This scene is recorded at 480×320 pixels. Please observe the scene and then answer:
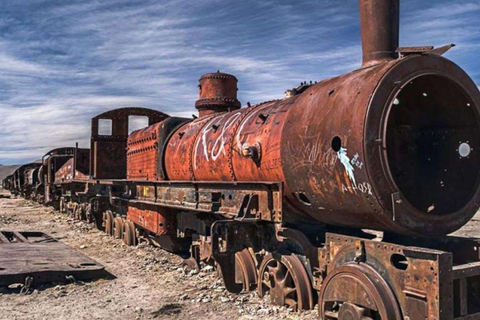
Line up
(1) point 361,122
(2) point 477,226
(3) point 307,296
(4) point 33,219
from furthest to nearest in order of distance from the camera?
(4) point 33,219 < (2) point 477,226 < (3) point 307,296 < (1) point 361,122

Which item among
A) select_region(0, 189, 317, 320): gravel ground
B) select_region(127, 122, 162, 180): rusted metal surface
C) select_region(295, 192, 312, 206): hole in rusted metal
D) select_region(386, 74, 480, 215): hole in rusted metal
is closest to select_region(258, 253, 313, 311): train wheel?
select_region(0, 189, 317, 320): gravel ground

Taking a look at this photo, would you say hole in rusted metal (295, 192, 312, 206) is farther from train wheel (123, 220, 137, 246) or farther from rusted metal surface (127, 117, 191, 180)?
train wheel (123, 220, 137, 246)

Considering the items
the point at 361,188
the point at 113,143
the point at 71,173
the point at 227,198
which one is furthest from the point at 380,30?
the point at 71,173

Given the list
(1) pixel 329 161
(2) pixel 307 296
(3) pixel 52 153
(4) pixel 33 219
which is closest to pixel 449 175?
(1) pixel 329 161

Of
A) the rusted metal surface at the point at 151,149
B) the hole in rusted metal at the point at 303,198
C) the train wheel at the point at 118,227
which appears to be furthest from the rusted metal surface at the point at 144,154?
the hole in rusted metal at the point at 303,198

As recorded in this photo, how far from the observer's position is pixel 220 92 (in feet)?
34.1

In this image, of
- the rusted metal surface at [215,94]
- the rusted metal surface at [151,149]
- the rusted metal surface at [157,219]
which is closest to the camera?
the rusted metal surface at [157,219]

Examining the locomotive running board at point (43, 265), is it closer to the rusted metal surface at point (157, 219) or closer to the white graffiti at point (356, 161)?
the rusted metal surface at point (157, 219)

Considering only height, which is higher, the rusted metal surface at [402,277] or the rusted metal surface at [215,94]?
the rusted metal surface at [215,94]

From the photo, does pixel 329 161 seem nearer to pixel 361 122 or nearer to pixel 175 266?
pixel 361 122

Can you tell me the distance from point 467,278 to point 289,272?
6.90 feet

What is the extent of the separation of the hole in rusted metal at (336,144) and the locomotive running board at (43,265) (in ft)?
17.9

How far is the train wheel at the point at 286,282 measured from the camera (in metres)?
5.58

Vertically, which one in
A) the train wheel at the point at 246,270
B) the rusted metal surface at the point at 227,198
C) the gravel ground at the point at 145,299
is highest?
the rusted metal surface at the point at 227,198
